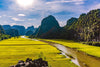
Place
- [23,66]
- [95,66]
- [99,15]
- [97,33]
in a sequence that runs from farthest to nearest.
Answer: [99,15] < [97,33] < [95,66] < [23,66]

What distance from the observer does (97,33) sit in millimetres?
128250

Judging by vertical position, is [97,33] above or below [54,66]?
above

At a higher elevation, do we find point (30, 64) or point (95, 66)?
point (30, 64)

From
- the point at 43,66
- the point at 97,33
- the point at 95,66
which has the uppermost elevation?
the point at 97,33

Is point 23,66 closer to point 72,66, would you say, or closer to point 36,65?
point 36,65

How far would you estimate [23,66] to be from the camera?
2580cm

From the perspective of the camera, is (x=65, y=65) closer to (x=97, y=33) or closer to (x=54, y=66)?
(x=54, y=66)

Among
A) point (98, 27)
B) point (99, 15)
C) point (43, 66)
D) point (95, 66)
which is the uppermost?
point (99, 15)

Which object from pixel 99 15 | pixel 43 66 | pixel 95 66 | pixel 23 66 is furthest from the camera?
pixel 99 15

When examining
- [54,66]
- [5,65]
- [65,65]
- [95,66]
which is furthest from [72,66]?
[5,65]

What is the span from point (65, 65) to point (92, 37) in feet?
367

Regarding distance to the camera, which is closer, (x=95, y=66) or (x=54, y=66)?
(x=54, y=66)

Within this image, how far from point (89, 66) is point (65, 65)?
9183 millimetres

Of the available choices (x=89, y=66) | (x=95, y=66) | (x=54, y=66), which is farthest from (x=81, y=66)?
(x=54, y=66)
